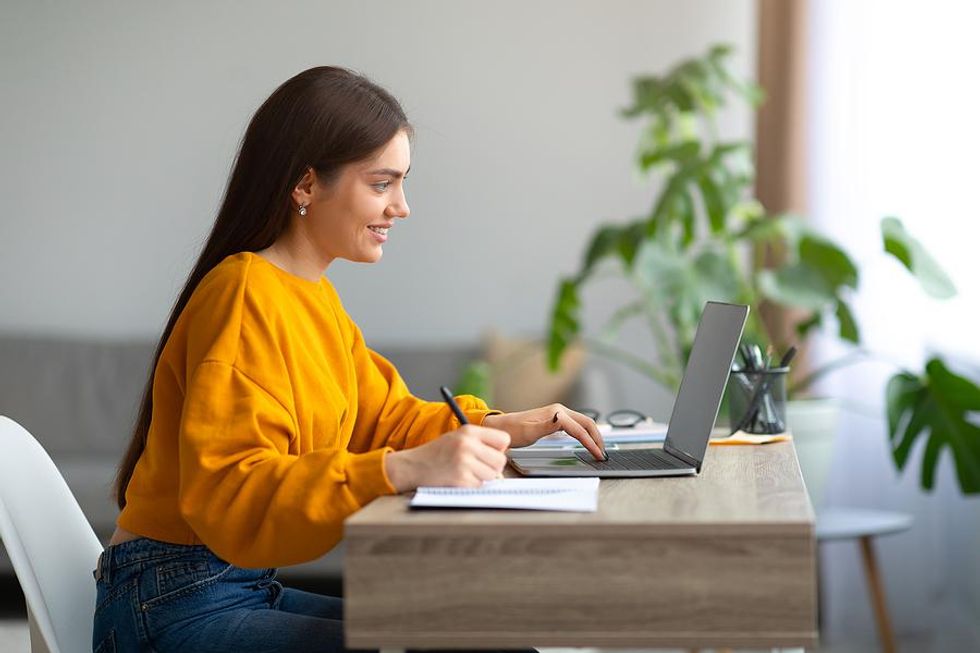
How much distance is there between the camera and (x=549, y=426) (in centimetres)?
160

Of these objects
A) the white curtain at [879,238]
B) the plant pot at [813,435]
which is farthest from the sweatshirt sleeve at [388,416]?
the white curtain at [879,238]

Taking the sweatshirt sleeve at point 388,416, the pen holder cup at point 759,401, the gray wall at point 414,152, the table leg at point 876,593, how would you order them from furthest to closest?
the gray wall at point 414,152 < the table leg at point 876,593 < the pen holder cup at point 759,401 < the sweatshirt sleeve at point 388,416

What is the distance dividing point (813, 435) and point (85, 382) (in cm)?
233

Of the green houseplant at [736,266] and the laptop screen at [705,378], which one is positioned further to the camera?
the green houseplant at [736,266]

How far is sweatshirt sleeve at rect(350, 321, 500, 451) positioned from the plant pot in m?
1.39

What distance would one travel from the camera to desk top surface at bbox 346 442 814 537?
1140 mm

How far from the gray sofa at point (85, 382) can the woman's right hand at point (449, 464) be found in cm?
262

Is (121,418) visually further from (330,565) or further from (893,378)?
(893,378)

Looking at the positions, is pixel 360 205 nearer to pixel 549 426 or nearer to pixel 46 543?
pixel 549 426

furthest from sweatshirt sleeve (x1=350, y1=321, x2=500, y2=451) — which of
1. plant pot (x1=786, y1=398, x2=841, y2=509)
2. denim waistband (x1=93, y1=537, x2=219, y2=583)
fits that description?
plant pot (x1=786, y1=398, x2=841, y2=509)

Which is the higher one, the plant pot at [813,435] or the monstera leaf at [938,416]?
the monstera leaf at [938,416]

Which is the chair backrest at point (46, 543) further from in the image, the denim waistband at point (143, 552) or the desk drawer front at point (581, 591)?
the desk drawer front at point (581, 591)

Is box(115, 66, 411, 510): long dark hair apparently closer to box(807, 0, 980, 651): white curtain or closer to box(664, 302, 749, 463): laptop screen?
box(664, 302, 749, 463): laptop screen

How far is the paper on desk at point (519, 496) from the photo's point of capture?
1.20 m
